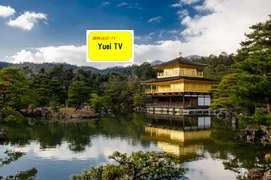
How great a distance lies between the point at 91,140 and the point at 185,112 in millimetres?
19571

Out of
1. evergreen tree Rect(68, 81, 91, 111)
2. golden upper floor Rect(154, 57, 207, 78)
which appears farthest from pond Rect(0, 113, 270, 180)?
golden upper floor Rect(154, 57, 207, 78)

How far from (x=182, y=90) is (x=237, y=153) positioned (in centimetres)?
2242

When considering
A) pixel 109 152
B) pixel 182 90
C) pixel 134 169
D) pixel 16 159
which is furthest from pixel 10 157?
pixel 182 90

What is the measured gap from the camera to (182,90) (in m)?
33.3

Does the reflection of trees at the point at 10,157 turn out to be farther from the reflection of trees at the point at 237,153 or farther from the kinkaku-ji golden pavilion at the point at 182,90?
the kinkaku-ji golden pavilion at the point at 182,90

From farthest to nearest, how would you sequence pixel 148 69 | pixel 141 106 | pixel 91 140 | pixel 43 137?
pixel 148 69 → pixel 141 106 → pixel 43 137 → pixel 91 140

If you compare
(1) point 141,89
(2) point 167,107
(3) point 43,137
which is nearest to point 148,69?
(1) point 141,89

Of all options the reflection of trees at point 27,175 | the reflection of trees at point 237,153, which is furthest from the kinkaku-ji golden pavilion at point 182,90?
the reflection of trees at point 27,175

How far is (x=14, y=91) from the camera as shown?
1246 centimetres

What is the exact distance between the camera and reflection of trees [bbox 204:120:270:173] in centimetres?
939

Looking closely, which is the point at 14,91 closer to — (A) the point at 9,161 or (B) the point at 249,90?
(A) the point at 9,161

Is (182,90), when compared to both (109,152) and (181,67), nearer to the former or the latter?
(181,67)

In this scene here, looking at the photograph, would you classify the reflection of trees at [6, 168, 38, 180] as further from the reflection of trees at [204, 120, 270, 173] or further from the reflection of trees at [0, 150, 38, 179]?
the reflection of trees at [204, 120, 270, 173]

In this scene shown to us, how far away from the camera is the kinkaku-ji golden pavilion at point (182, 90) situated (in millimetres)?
33062
